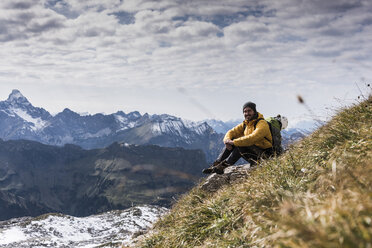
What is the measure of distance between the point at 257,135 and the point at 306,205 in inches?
300

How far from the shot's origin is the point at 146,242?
717 centimetres

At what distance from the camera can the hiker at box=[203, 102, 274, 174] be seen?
10.3 m

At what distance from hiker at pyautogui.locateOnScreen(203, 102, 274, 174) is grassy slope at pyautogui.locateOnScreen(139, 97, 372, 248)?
2955mm

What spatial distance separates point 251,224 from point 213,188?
503 centimetres

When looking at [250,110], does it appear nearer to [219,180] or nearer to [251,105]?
[251,105]

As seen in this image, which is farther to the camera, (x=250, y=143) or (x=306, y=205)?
(x=250, y=143)

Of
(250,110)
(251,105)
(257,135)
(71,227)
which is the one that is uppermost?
(251,105)

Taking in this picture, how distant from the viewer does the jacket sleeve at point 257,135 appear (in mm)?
10266

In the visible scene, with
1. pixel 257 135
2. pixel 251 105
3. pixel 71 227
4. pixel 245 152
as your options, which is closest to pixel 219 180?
pixel 245 152

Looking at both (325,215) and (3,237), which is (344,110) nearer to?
(325,215)

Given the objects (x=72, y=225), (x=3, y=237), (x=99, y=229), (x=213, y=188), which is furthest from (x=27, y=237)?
(x=213, y=188)

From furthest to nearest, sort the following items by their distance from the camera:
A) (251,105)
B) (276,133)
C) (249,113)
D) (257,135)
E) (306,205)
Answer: (249,113) → (251,105) → (276,133) → (257,135) → (306,205)

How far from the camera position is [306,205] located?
280 cm

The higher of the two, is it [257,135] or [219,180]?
[257,135]
